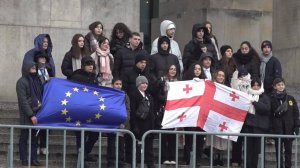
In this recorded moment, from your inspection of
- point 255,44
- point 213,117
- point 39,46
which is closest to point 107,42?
point 39,46

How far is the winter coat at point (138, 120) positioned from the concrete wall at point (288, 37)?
7.06m

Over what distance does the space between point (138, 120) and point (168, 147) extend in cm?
68

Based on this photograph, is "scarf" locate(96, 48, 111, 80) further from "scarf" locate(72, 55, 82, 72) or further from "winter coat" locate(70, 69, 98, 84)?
"winter coat" locate(70, 69, 98, 84)

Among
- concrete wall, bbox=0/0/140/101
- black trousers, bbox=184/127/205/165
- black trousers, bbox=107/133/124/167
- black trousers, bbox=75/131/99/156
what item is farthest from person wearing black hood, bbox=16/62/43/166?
concrete wall, bbox=0/0/140/101

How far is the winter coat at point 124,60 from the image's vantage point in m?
18.0

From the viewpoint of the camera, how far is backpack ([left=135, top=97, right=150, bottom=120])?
17.0 m

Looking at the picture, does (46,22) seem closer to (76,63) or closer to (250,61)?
(76,63)

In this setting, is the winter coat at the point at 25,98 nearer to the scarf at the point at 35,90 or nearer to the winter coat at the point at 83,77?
the scarf at the point at 35,90

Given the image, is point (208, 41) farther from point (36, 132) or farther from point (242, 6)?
point (242, 6)

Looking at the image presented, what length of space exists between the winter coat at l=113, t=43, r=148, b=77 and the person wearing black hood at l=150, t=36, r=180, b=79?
0.27m

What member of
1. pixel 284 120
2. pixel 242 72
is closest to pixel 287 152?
pixel 284 120

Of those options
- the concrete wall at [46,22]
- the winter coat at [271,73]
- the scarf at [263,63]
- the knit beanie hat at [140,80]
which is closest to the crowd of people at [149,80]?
the knit beanie hat at [140,80]

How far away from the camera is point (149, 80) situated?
17.6 metres

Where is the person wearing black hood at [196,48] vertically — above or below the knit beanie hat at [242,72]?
above
